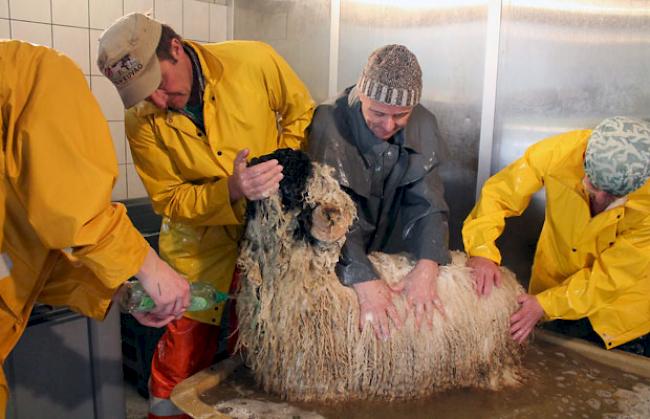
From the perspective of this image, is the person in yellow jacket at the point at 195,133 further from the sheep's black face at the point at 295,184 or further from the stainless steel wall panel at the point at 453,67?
the stainless steel wall panel at the point at 453,67

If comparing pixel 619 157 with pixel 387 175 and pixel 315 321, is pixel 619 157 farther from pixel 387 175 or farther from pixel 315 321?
pixel 315 321

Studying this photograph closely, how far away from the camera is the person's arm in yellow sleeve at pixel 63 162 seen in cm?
108

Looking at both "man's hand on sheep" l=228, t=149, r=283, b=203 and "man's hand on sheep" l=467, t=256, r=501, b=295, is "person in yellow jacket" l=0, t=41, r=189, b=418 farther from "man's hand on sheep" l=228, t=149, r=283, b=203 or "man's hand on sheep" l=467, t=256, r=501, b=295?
"man's hand on sheep" l=467, t=256, r=501, b=295

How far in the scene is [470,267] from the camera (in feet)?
5.85

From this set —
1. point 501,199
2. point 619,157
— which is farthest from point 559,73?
point 619,157

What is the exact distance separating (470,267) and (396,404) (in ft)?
1.61

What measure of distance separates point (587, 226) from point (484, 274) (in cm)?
41

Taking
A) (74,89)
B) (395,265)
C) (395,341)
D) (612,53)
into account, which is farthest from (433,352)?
(612,53)

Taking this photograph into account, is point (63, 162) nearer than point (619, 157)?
Yes

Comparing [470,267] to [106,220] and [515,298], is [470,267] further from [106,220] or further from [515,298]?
[106,220]

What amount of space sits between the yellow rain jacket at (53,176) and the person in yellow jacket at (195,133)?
387mm

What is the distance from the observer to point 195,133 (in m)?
1.80

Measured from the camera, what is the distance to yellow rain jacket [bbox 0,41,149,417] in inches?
42.6

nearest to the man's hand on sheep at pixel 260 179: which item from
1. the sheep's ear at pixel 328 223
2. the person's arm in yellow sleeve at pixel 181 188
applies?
the person's arm in yellow sleeve at pixel 181 188
